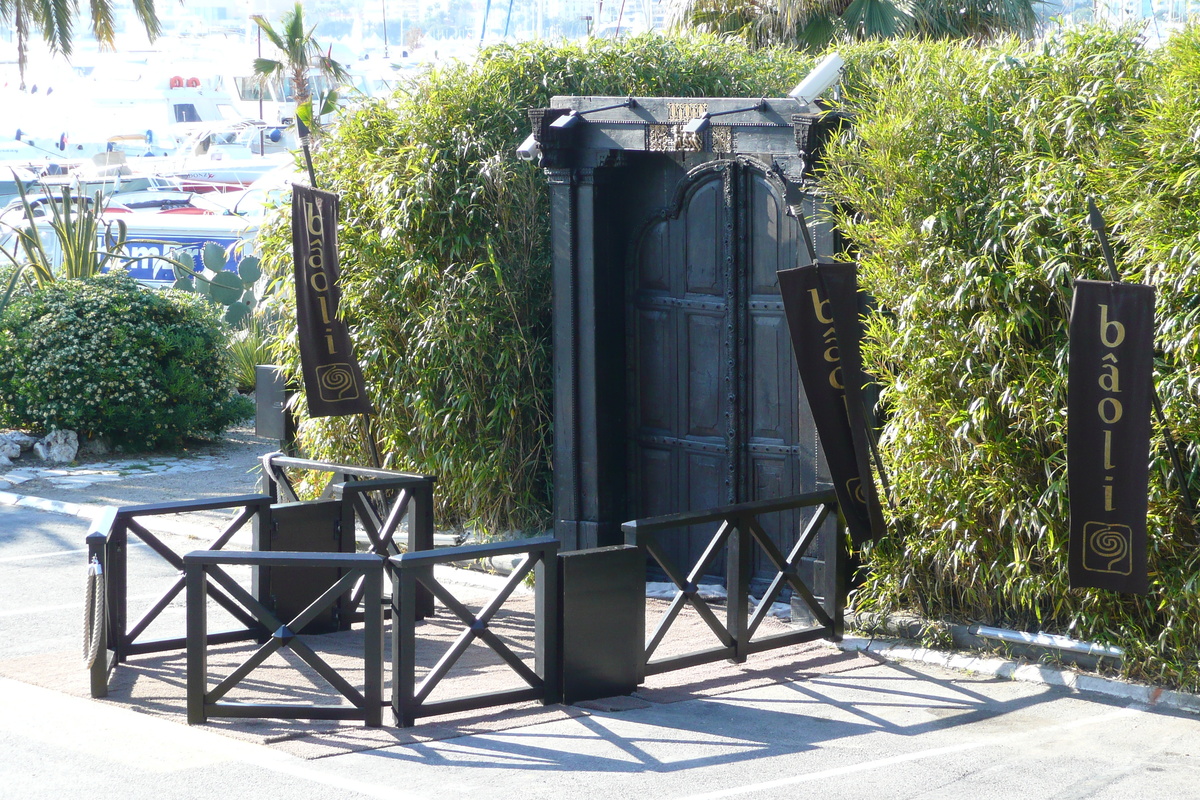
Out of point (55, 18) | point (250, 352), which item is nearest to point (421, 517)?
point (250, 352)

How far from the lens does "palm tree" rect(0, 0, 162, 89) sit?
20031mm

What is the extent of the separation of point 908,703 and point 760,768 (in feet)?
4.18

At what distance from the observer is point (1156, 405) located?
6.39 meters

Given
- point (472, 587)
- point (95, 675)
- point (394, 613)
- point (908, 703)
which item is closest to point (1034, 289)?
point (908, 703)

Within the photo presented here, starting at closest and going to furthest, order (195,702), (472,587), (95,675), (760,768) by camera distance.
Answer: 1. (760,768)
2. (195,702)
3. (95,675)
4. (472,587)

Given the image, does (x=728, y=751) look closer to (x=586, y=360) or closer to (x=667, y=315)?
(x=586, y=360)

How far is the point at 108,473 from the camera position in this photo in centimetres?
1338

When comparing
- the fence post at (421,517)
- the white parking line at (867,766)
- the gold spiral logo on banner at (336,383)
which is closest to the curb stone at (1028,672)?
the white parking line at (867,766)

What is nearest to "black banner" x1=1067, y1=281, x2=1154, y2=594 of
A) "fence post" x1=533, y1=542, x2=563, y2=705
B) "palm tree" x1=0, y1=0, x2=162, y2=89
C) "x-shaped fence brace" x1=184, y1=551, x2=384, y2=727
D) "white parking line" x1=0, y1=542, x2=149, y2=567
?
"fence post" x1=533, y1=542, x2=563, y2=705

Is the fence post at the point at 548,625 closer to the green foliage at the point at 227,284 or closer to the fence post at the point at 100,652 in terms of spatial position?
the fence post at the point at 100,652

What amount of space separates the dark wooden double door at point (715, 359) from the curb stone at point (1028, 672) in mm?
920

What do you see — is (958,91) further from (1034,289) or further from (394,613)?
(394,613)

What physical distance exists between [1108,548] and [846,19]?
1192 centimetres

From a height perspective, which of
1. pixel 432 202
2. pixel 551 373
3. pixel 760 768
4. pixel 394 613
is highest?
pixel 432 202
